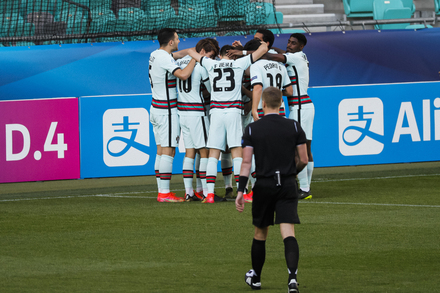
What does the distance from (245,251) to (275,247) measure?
364 mm

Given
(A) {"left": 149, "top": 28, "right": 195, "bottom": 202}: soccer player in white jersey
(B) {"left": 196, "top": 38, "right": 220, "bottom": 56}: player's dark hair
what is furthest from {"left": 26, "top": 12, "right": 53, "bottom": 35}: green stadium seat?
(B) {"left": 196, "top": 38, "right": 220, "bottom": 56}: player's dark hair

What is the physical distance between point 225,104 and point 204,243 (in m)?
3.20

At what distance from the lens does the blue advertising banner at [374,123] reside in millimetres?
13945

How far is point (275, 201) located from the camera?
209 inches

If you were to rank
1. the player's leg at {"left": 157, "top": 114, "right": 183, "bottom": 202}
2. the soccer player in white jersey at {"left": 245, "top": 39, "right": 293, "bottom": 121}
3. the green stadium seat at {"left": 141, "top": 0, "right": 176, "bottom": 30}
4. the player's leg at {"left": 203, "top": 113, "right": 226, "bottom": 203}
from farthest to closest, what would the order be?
the green stadium seat at {"left": 141, "top": 0, "right": 176, "bottom": 30}, the player's leg at {"left": 157, "top": 114, "right": 183, "bottom": 202}, the player's leg at {"left": 203, "top": 113, "right": 226, "bottom": 203}, the soccer player in white jersey at {"left": 245, "top": 39, "right": 293, "bottom": 121}

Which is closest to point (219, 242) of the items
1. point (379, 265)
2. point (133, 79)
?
point (379, 265)

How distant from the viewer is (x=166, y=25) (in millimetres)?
16406

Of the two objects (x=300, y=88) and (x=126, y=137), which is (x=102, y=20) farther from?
(x=300, y=88)

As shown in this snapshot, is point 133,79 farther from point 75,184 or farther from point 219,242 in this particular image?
point 219,242

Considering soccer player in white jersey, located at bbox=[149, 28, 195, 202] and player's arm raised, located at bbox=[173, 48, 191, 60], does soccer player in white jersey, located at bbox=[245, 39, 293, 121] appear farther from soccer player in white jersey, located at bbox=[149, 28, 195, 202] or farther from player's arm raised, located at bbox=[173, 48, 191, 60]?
soccer player in white jersey, located at bbox=[149, 28, 195, 202]

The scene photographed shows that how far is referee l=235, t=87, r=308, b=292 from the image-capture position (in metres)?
5.25

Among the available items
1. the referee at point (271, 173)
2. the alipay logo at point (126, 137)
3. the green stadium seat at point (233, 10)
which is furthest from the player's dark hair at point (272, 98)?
the green stadium seat at point (233, 10)

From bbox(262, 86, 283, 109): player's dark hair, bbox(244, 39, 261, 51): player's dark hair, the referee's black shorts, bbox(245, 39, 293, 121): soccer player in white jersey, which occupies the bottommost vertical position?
Answer: the referee's black shorts

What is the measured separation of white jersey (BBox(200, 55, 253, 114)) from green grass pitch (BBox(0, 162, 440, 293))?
143 centimetres
